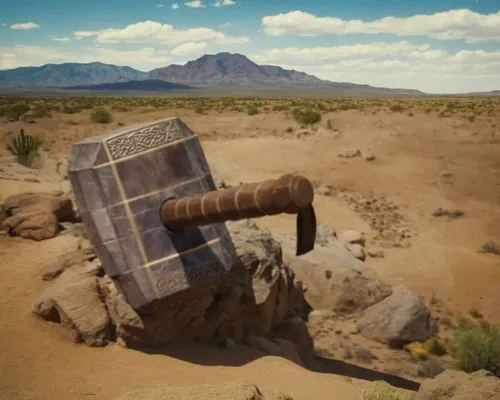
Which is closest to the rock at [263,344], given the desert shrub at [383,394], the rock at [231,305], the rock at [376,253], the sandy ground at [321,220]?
the rock at [231,305]

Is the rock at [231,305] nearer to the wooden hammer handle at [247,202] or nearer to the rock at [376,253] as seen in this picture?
the wooden hammer handle at [247,202]

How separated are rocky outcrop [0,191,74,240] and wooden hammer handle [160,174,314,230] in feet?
13.3

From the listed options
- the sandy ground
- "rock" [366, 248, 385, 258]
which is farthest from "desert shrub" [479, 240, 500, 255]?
"rock" [366, 248, 385, 258]

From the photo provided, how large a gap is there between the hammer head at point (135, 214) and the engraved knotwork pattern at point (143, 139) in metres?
0.01

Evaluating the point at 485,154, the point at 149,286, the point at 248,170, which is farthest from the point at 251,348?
the point at 485,154

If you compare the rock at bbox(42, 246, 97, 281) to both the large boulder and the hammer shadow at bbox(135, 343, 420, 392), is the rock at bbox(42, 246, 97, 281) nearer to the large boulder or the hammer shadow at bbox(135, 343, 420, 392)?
the hammer shadow at bbox(135, 343, 420, 392)

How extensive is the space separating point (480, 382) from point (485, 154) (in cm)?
2030

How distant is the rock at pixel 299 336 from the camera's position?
8766mm

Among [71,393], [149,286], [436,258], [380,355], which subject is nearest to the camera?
[71,393]

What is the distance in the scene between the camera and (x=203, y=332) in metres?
7.64

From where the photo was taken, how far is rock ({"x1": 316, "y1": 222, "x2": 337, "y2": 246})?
1299 centimetres

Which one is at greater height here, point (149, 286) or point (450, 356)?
point (149, 286)

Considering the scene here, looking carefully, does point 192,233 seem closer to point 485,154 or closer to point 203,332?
point 203,332

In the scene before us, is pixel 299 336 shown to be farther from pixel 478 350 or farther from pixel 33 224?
pixel 33 224
